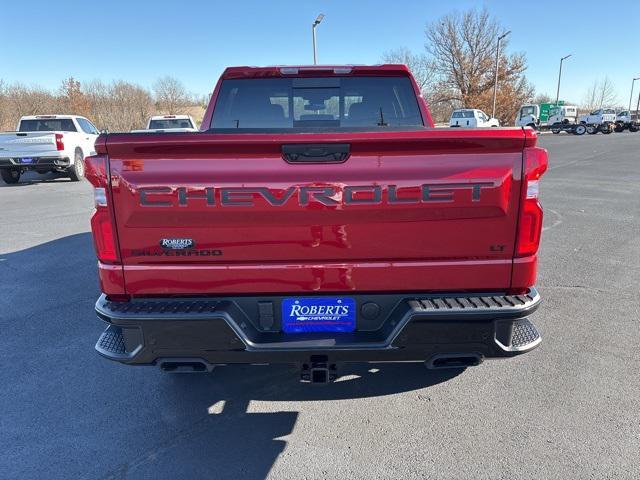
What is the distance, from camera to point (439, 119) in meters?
58.9

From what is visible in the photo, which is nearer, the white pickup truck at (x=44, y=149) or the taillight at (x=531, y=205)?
the taillight at (x=531, y=205)

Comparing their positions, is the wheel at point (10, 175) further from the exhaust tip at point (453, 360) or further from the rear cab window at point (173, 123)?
the exhaust tip at point (453, 360)

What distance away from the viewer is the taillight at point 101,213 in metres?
2.07

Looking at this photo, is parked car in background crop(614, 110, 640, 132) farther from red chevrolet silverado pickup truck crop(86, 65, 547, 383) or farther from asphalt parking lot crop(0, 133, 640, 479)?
red chevrolet silverado pickup truck crop(86, 65, 547, 383)

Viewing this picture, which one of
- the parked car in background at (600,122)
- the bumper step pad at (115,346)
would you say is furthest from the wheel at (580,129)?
the bumper step pad at (115,346)

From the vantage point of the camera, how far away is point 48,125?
14.7 m

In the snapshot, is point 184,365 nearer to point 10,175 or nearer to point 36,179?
point 10,175

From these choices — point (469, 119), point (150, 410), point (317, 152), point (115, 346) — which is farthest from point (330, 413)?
point (469, 119)

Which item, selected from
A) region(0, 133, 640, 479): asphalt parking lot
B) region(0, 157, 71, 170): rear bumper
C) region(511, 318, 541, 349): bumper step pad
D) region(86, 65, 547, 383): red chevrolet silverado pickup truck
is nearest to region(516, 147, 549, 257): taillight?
region(86, 65, 547, 383): red chevrolet silverado pickup truck

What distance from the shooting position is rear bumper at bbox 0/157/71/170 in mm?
12969

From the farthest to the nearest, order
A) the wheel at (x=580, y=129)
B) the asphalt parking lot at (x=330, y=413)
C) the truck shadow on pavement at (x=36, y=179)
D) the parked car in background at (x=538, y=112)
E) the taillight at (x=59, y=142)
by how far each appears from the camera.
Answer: the wheel at (x=580, y=129) → the parked car in background at (x=538, y=112) → the truck shadow on pavement at (x=36, y=179) → the taillight at (x=59, y=142) → the asphalt parking lot at (x=330, y=413)

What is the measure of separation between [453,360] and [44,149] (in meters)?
14.3

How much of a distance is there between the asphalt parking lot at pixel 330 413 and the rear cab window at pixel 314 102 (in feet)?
7.07

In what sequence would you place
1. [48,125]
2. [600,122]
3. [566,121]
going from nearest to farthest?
[48,125] < [600,122] < [566,121]
